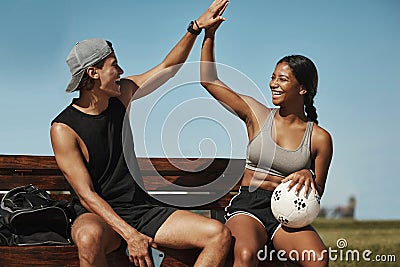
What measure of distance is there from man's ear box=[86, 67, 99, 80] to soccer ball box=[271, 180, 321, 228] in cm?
126

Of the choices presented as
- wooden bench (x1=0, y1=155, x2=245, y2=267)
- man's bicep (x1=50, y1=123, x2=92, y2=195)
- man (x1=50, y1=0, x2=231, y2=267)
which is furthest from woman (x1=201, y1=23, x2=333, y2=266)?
man's bicep (x1=50, y1=123, x2=92, y2=195)

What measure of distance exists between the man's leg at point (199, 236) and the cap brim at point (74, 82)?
949 mm

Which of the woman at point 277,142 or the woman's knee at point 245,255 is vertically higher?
the woman at point 277,142

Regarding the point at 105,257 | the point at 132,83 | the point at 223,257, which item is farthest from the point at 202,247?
the point at 132,83

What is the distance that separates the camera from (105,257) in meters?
3.61

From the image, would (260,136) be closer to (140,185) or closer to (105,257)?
(140,185)

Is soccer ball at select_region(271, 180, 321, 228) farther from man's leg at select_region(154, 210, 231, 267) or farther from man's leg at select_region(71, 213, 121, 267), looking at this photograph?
man's leg at select_region(71, 213, 121, 267)

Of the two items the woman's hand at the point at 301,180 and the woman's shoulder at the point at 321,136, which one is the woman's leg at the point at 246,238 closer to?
the woman's hand at the point at 301,180

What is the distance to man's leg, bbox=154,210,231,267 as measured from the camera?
363 centimetres

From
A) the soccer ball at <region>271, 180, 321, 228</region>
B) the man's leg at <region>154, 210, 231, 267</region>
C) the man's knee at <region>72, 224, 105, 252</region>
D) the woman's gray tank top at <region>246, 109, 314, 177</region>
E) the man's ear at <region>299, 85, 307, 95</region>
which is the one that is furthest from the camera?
the man's ear at <region>299, 85, 307, 95</region>

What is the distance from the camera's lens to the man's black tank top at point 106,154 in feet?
12.6

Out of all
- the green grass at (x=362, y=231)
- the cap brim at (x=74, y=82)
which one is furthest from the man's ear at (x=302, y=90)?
the green grass at (x=362, y=231)

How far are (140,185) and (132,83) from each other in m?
0.64

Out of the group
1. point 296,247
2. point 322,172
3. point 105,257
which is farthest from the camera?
point 322,172
